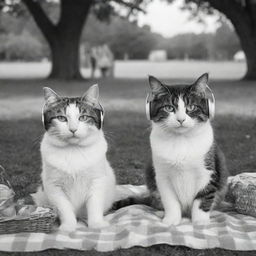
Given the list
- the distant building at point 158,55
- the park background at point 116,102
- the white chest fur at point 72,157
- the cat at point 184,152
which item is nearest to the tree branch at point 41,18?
the park background at point 116,102

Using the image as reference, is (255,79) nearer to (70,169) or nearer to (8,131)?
(8,131)

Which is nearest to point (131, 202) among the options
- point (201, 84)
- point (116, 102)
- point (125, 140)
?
point (201, 84)

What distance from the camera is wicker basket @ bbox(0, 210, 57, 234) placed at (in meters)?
3.52

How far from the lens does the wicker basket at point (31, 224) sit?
A: 352 centimetres

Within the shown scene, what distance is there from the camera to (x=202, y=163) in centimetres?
368

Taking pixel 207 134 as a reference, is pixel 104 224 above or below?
below

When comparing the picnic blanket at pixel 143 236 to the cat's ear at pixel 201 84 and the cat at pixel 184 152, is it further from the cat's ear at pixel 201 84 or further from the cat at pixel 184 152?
the cat's ear at pixel 201 84

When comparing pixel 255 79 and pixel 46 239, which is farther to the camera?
pixel 255 79

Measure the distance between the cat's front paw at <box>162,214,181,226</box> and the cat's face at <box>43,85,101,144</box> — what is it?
90cm

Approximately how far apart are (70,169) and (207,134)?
1.09 metres

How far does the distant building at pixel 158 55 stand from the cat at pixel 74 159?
2213 inches

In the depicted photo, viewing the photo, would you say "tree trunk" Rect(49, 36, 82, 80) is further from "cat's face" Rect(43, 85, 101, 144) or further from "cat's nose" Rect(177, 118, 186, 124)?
"cat's nose" Rect(177, 118, 186, 124)

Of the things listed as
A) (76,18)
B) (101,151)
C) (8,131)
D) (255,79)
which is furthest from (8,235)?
(76,18)

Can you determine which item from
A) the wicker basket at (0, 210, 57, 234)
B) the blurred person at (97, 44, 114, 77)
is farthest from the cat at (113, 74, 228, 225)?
the blurred person at (97, 44, 114, 77)
